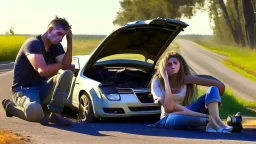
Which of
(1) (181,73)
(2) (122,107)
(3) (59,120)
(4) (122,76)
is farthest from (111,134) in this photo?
(4) (122,76)

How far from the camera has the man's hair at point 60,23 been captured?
36.8 ft

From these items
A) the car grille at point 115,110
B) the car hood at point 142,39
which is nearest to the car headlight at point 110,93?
the car grille at point 115,110

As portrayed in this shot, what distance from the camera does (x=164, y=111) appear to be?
38.0ft

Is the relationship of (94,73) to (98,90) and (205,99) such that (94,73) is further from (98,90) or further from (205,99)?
(205,99)

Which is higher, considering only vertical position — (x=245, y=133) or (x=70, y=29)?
(x=70, y=29)

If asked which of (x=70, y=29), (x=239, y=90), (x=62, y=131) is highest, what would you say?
(x=70, y=29)

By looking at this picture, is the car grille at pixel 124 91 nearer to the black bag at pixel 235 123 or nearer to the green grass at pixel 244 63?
the black bag at pixel 235 123

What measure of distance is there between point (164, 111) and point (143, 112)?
1.89 m

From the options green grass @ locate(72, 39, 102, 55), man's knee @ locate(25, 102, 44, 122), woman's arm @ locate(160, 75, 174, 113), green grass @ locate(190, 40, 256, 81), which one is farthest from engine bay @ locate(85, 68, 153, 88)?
green grass @ locate(72, 39, 102, 55)

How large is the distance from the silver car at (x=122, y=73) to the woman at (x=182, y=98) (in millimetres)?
1451

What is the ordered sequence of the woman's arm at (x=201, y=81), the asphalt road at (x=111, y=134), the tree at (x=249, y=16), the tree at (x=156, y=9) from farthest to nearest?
the tree at (x=156, y=9), the tree at (x=249, y=16), the woman's arm at (x=201, y=81), the asphalt road at (x=111, y=134)

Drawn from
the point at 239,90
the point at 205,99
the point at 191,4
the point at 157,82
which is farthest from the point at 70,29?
the point at 191,4

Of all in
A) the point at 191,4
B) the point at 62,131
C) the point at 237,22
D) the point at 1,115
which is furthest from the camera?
the point at 237,22

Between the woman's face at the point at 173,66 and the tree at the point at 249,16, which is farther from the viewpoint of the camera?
the tree at the point at 249,16
